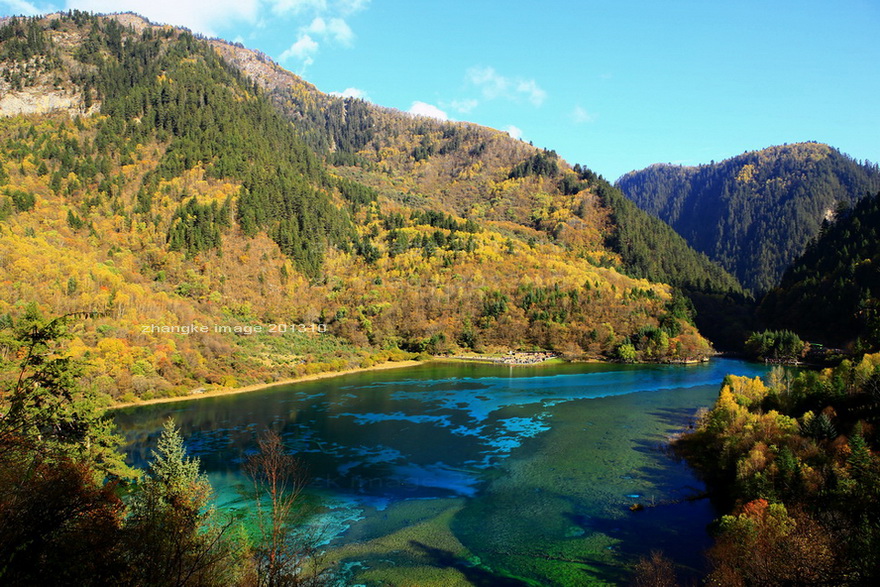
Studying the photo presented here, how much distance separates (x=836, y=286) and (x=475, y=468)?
9520 cm

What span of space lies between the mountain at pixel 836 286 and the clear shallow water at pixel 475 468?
3715 centimetres

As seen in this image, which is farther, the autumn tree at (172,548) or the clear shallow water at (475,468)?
the clear shallow water at (475,468)

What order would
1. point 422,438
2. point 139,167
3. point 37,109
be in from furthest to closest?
point 37,109, point 139,167, point 422,438

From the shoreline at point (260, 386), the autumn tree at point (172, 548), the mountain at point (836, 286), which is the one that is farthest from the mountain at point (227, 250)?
the autumn tree at point (172, 548)

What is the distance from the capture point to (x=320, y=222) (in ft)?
424

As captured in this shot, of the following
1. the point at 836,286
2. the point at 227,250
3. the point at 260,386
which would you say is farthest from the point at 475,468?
the point at 836,286

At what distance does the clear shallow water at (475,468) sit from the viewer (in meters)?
26.0

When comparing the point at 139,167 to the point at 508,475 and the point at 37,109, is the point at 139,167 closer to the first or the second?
the point at 37,109

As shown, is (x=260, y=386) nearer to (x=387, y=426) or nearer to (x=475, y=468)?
(x=387, y=426)

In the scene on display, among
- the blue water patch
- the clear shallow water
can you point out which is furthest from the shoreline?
the blue water patch

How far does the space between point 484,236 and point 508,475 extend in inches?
4231

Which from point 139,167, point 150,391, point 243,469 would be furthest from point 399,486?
point 139,167

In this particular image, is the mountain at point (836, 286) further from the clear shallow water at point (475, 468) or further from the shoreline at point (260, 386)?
the shoreline at point (260, 386)

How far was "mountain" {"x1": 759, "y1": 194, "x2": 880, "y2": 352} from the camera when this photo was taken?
301 feet
